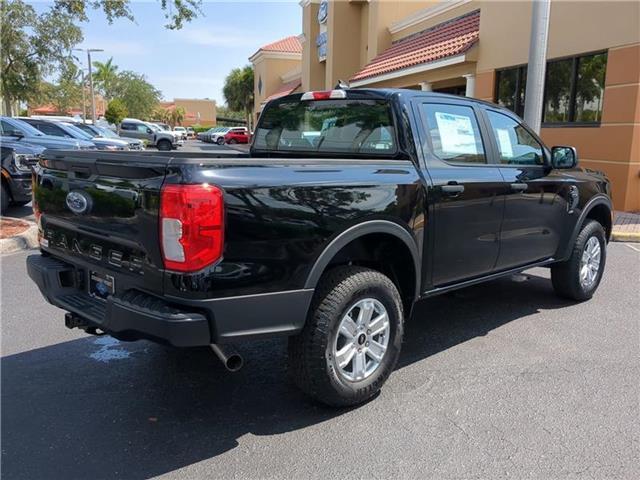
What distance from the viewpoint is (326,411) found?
338 cm

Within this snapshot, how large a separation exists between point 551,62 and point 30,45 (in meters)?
22.5

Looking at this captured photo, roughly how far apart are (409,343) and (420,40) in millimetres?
15730

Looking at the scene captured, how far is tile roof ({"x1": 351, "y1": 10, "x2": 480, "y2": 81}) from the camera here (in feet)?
48.7

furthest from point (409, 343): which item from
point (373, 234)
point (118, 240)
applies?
point (118, 240)

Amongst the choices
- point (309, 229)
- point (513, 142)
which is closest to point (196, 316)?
point (309, 229)

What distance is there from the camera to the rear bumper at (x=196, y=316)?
2674mm

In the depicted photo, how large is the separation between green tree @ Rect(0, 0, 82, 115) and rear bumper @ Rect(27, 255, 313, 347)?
23667mm

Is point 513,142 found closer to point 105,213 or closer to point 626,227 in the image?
point 105,213

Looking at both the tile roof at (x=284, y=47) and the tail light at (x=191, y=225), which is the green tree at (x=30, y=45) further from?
the tail light at (x=191, y=225)

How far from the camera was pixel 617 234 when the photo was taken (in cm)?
888

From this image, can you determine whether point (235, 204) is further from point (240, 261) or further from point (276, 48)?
point (276, 48)

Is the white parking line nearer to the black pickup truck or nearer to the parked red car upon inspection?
the black pickup truck

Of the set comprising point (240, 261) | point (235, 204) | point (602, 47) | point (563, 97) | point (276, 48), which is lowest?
point (240, 261)

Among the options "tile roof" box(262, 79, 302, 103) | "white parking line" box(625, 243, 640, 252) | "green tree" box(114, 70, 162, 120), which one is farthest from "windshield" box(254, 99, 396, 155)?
"green tree" box(114, 70, 162, 120)
